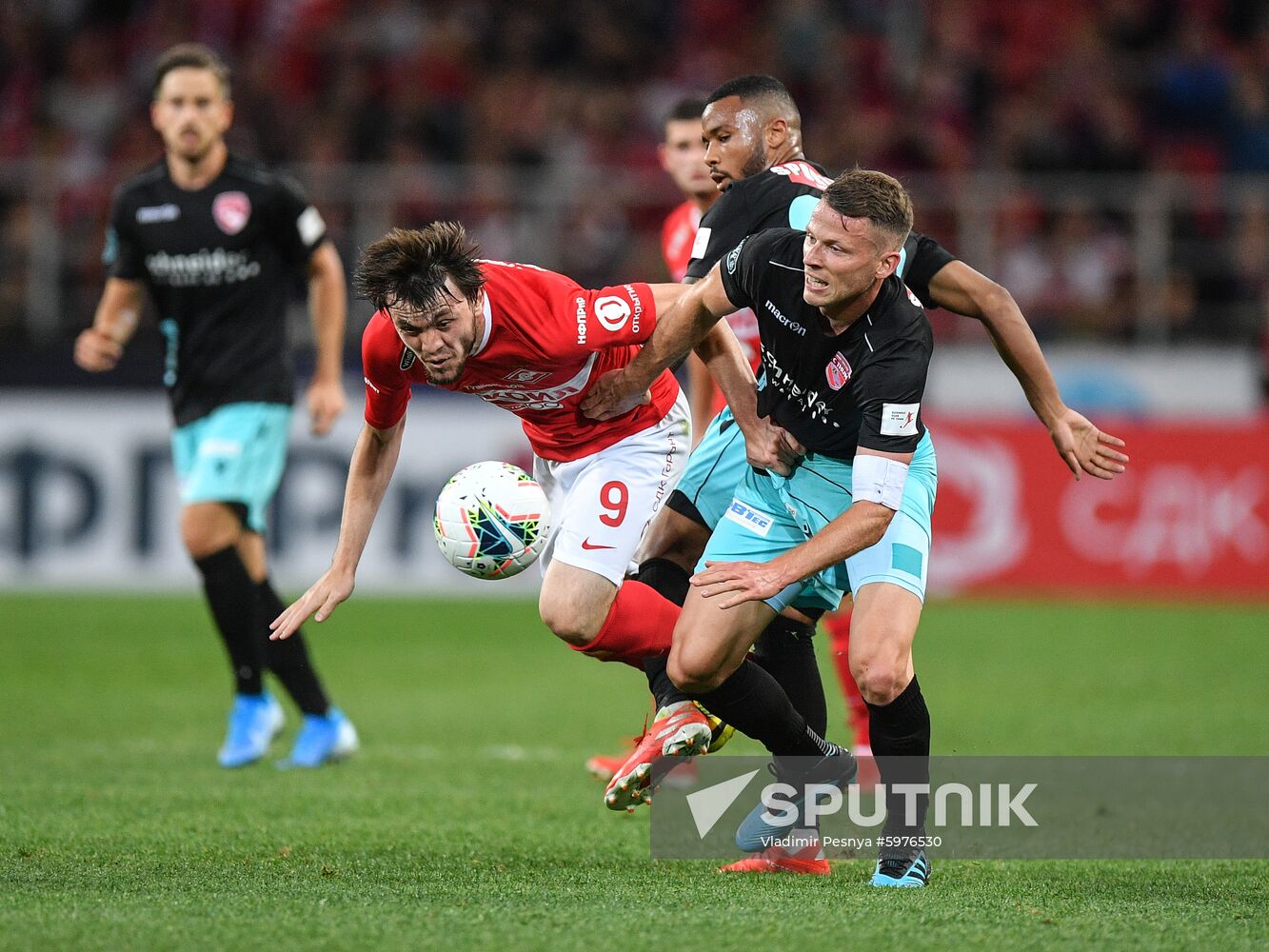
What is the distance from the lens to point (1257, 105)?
15094 millimetres

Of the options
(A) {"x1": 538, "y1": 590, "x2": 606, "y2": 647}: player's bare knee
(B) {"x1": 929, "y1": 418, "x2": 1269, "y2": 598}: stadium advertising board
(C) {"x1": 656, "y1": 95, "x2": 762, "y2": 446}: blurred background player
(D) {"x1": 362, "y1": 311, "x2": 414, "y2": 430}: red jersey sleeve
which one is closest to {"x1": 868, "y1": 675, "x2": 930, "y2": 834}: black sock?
(A) {"x1": 538, "y1": 590, "x2": 606, "y2": 647}: player's bare knee

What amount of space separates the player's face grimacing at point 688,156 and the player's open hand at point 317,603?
2.83 m

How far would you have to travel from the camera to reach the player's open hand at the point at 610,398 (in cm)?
531

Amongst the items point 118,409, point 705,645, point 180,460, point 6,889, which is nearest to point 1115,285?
point 118,409

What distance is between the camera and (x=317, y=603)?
489cm

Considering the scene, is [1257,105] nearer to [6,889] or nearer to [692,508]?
[692,508]

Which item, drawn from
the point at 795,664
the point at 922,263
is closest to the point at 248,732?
the point at 795,664

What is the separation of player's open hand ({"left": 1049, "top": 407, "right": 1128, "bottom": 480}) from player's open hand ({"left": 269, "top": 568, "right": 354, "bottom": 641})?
84.4 inches

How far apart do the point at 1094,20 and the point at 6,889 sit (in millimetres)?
14448

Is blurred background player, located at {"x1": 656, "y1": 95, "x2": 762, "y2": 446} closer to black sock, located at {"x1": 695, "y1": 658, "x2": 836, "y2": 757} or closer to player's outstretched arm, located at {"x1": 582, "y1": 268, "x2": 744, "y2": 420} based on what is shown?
player's outstretched arm, located at {"x1": 582, "y1": 268, "x2": 744, "y2": 420}

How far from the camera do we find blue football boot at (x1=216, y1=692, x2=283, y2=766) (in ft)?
22.5

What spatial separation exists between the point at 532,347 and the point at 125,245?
291 centimetres

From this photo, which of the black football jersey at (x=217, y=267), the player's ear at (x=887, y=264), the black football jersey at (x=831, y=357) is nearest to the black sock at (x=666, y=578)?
the black football jersey at (x=831, y=357)

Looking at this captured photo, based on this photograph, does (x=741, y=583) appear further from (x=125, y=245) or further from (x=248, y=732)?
(x=125, y=245)
